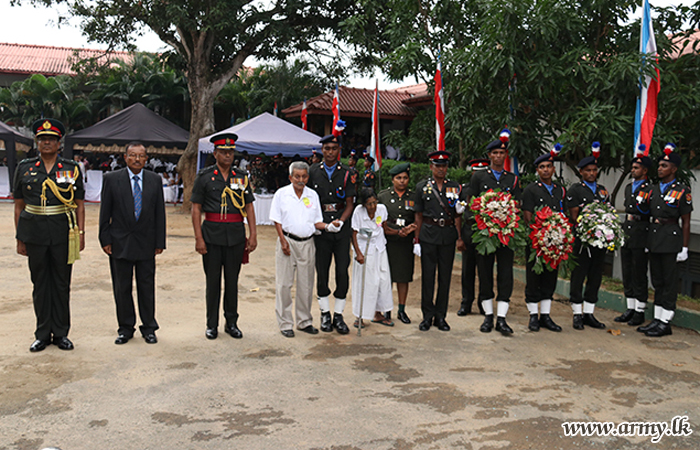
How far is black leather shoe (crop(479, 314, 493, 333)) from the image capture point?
6555 mm

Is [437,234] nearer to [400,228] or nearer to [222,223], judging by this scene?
[400,228]

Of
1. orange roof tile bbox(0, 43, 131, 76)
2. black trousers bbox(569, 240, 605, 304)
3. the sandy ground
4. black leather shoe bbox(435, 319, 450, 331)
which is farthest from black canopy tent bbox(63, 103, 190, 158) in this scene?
black trousers bbox(569, 240, 605, 304)

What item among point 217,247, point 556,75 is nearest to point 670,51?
point 556,75

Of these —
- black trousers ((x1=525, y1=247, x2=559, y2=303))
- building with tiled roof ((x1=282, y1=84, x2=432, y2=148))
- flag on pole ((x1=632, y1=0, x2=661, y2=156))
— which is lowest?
black trousers ((x1=525, y1=247, x2=559, y2=303))

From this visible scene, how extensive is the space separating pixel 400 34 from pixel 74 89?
20.9 meters

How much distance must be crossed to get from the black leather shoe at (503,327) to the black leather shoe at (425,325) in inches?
28.4

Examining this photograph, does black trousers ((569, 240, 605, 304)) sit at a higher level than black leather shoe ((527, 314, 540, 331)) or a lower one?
higher

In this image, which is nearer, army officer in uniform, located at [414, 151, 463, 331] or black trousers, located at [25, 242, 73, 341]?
black trousers, located at [25, 242, 73, 341]

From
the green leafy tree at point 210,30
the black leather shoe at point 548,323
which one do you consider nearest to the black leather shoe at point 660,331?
the black leather shoe at point 548,323

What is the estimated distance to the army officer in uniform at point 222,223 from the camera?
5914mm

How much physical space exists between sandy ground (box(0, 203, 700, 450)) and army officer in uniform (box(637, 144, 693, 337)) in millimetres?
297

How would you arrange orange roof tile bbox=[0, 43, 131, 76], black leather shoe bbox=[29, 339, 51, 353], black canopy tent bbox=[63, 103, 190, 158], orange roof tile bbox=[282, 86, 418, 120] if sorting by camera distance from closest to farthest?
black leather shoe bbox=[29, 339, 51, 353] < black canopy tent bbox=[63, 103, 190, 158] < orange roof tile bbox=[282, 86, 418, 120] < orange roof tile bbox=[0, 43, 131, 76]

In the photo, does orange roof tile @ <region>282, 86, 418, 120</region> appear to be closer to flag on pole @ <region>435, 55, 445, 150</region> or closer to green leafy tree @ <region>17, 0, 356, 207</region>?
green leafy tree @ <region>17, 0, 356, 207</region>

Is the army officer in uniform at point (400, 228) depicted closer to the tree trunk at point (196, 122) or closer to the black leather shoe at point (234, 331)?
the black leather shoe at point (234, 331)
